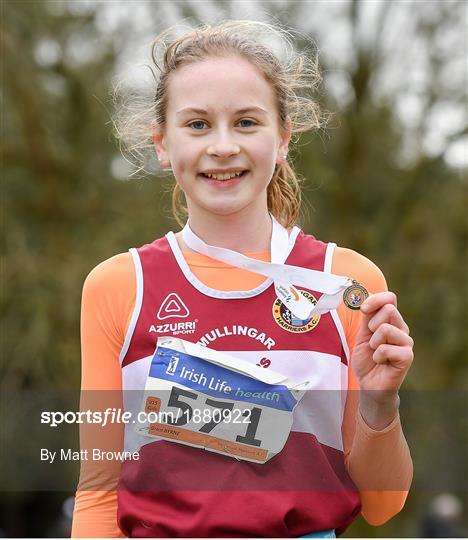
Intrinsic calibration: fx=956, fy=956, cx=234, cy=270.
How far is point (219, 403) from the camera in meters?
1.89

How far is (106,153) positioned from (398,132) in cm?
281

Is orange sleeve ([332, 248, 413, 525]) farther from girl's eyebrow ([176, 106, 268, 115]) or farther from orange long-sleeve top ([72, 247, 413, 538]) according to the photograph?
girl's eyebrow ([176, 106, 268, 115])

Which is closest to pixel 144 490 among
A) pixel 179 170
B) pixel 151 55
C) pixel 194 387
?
pixel 194 387

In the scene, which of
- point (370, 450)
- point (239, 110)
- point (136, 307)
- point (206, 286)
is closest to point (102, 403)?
point (136, 307)

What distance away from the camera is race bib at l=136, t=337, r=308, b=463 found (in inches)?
73.2

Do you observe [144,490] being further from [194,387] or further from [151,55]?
[151,55]

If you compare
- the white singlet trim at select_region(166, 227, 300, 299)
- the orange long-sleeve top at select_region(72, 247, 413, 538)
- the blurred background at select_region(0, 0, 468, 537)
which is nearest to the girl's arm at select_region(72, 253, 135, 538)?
the orange long-sleeve top at select_region(72, 247, 413, 538)

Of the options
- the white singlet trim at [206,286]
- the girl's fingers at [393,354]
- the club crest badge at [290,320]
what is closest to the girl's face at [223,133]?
the white singlet trim at [206,286]

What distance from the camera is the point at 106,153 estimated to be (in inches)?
365

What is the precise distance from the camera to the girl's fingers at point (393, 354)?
69.8 inches

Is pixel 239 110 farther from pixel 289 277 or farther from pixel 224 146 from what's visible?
pixel 289 277

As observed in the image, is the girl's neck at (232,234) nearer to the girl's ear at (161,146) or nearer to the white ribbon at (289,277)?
the white ribbon at (289,277)

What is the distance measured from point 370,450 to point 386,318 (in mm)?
307

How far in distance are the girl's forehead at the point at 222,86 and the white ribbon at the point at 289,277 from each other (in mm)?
292
